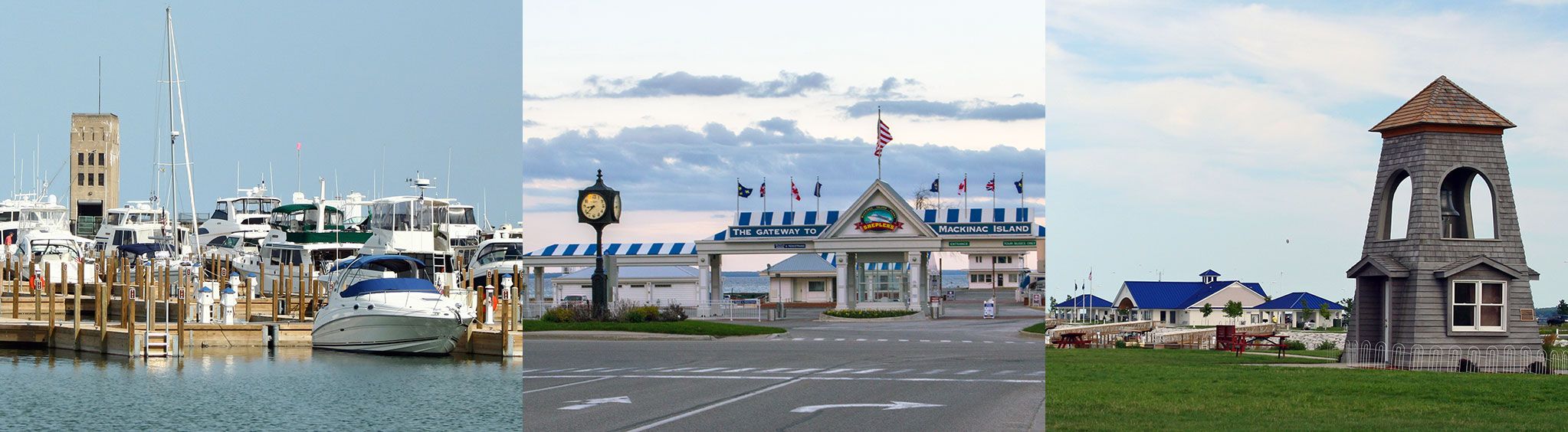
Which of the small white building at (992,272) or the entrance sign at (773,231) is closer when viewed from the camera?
the entrance sign at (773,231)

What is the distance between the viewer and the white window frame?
124 ft

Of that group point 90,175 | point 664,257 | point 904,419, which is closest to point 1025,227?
point 664,257

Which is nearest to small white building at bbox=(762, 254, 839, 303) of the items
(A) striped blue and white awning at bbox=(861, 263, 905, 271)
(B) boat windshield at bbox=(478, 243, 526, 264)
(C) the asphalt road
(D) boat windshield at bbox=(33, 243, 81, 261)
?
(A) striped blue and white awning at bbox=(861, 263, 905, 271)

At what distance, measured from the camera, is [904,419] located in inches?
719

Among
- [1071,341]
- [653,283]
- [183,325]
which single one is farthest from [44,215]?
[1071,341]

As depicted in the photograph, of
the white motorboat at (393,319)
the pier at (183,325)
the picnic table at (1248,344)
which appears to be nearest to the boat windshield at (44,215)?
the pier at (183,325)

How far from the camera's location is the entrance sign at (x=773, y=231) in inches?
2414

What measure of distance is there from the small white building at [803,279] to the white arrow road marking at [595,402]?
6466 centimetres

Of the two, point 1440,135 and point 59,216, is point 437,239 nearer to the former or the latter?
point 1440,135

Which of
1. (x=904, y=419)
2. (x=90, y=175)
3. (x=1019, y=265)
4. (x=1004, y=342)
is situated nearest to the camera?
(x=904, y=419)

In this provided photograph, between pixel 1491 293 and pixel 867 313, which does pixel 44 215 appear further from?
pixel 1491 293

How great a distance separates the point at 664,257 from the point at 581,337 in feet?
80.3

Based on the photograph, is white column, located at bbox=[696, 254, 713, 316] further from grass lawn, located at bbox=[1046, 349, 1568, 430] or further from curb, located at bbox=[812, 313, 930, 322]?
grass lawn, located at bbox=[1046, 349, 1568, 430]

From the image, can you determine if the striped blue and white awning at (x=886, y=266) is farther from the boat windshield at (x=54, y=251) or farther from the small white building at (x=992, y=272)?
the boat windshield at (x=54, y=251)
